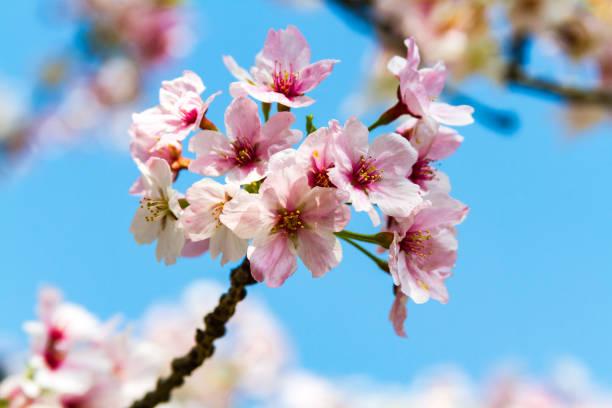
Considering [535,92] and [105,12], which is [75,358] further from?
[105,12]

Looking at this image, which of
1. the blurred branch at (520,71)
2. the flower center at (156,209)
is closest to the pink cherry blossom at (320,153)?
the flower center at (156,209)

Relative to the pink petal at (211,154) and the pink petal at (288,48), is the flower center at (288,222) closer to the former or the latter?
the pink petal at (211,154)

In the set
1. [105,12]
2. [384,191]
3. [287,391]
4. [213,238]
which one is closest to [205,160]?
[213,238]

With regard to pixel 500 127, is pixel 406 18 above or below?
above

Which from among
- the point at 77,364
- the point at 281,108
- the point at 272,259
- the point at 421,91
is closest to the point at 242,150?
the point at 281,108

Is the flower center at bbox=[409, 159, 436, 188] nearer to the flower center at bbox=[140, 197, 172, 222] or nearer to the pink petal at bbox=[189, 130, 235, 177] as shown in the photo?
the pink petal at bbox=[189, 130, 235, 177]

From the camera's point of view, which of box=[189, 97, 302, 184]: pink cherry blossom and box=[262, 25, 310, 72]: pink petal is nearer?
box=[189, 97, 302, 184]: pink cherry blossom

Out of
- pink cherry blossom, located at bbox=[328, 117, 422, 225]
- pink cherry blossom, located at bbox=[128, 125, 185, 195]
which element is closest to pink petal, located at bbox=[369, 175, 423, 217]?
pink cherry blossom, located at bbox=[328, 117, 422, 225]
